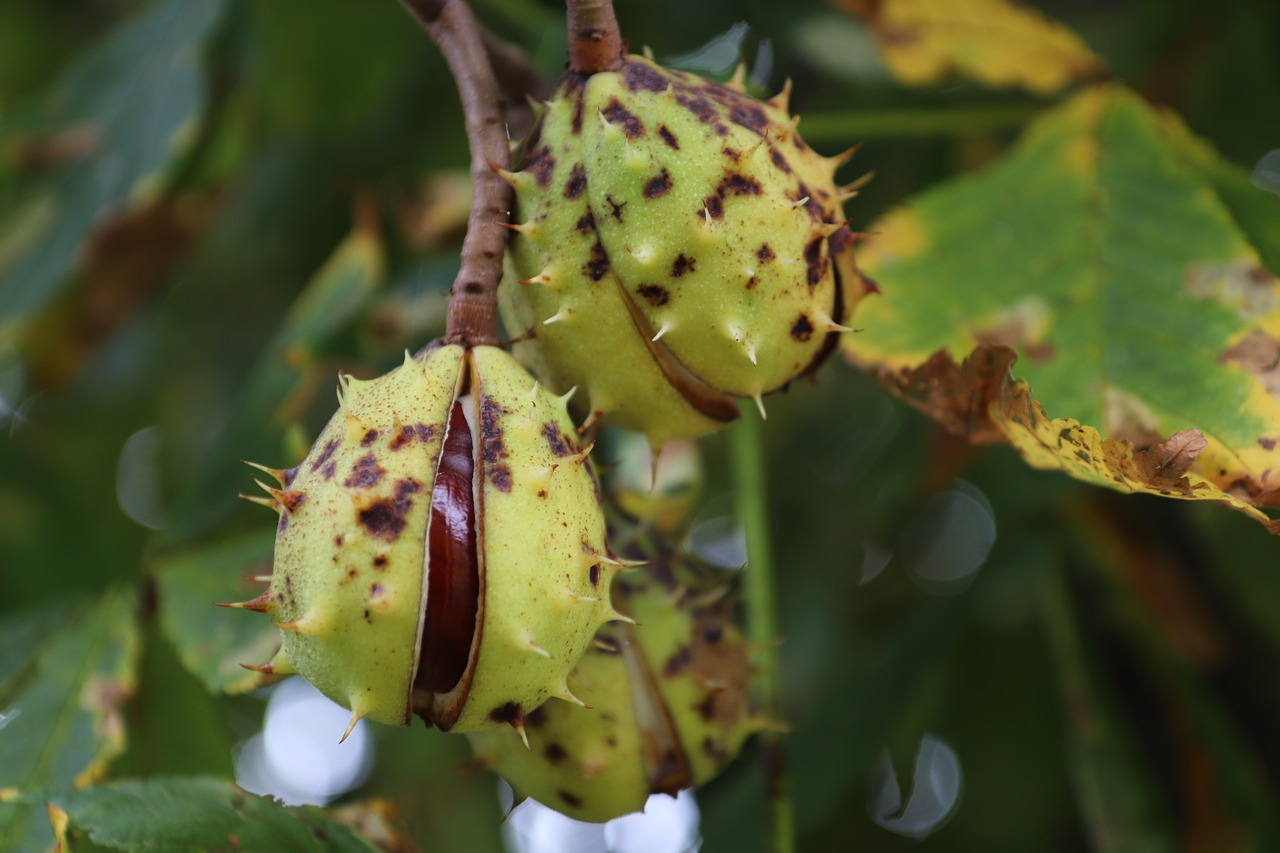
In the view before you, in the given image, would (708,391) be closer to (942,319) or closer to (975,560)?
(942,319)

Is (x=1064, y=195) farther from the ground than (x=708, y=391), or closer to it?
closer to it

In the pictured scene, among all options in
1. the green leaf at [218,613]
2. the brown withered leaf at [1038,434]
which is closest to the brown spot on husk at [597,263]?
the brown withered leaf at [1038,434]

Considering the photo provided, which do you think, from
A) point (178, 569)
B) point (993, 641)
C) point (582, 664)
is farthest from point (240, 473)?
point (993, 641)

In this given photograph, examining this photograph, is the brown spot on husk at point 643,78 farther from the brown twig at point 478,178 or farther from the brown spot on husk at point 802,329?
the brown spot on husk at point 802,329

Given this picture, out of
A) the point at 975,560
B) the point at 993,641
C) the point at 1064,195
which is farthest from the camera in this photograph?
the point at 975,560

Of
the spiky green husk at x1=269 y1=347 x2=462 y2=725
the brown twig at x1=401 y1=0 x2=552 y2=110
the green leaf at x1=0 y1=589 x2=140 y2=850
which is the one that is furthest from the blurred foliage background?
the brown twig at x1=401 y1=0 x2=552 y2=110

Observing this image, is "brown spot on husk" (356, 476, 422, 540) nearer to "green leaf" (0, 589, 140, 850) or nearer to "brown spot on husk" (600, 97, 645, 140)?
"brown spot on husk" (600, 97, 645, 140)
